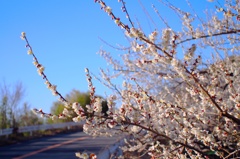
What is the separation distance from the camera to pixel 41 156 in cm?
1027

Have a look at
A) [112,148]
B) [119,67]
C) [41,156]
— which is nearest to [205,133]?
[119,67]

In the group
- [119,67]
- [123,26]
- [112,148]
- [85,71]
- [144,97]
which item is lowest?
[112,148]

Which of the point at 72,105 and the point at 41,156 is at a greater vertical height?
the point at 72,105

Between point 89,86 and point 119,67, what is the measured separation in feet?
15.7

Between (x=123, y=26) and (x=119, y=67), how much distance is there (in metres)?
5.18

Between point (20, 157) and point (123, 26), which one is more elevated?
point (123, 26)

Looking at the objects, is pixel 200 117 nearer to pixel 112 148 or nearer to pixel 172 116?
pixel 172 116


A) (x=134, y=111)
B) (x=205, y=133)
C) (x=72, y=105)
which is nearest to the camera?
(x=72, y=105)

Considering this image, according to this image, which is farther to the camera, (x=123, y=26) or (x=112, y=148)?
(x=112, y=148)

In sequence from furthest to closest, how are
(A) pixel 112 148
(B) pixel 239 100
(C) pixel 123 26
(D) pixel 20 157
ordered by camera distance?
(D) pixel 20 157 < (A) pixel 112 148 < (B) pixel 239 100 < (C) pixel 123 26

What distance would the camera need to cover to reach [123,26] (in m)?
2.42

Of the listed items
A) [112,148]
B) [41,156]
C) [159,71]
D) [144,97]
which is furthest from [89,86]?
[41,156]

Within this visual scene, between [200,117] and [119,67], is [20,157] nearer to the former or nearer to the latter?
[119,67]

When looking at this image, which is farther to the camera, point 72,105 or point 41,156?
point 41,156
